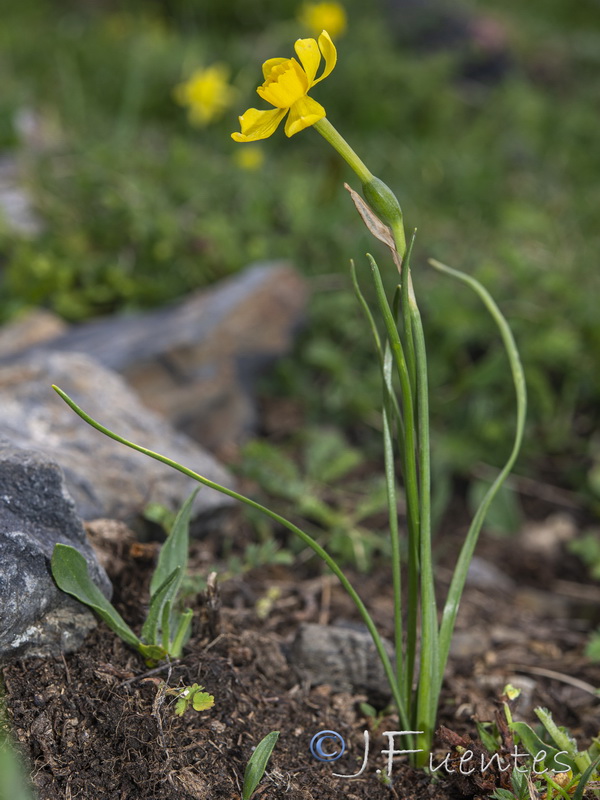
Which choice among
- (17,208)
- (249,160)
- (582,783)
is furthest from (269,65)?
(249,160)

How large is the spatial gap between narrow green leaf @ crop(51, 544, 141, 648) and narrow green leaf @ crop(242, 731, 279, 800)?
28cm

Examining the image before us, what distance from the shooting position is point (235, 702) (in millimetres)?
1382

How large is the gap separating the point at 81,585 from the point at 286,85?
0.88 m

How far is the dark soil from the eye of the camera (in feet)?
4.01

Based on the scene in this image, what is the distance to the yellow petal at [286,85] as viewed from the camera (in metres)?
1.11

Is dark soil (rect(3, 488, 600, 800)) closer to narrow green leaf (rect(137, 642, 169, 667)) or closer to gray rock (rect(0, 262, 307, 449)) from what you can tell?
narrow green leaf (rect(137, 642, 169, 667))

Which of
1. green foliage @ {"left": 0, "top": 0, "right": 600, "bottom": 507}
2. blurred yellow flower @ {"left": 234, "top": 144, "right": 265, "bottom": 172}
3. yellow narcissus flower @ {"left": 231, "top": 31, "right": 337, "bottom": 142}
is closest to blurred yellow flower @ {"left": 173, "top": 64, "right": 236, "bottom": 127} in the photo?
green foliage @ {"left": 0, "top": 0, "right": 600, "bottom": 507}

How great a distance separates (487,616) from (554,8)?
27.9ft

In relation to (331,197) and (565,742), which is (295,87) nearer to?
(565,742)

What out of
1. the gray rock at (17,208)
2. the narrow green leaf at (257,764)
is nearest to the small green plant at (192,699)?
the narrow green leaf at (257,764)

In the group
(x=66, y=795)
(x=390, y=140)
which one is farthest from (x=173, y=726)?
(x=390, y=140)

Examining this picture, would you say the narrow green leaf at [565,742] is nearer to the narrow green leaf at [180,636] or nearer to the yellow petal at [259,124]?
the narrow green leaf at [180,636]

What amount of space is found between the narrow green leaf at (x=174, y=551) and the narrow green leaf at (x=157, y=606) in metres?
0.05

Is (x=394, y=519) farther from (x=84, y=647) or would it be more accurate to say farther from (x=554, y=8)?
(x=554, y=8)
